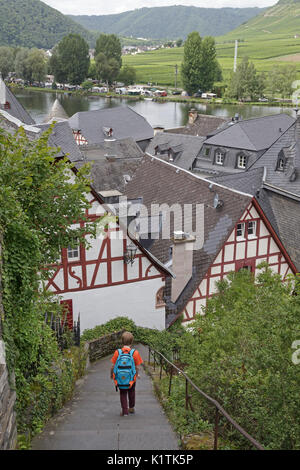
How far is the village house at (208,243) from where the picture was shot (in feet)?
70.3

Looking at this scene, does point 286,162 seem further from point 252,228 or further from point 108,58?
point 108,58

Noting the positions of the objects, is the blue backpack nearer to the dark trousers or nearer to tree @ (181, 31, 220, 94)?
the dark trousers

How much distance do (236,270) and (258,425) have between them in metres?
13.8

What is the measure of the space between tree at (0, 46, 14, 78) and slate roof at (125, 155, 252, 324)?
490 ft

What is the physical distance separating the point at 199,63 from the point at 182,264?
420 feet

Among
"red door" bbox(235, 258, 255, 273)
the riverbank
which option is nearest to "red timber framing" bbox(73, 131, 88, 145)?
"red door" bbox(235, 258, 255, 273)

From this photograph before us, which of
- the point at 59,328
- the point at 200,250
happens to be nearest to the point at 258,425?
the point at 59,328

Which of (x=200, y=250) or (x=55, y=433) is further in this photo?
(x=200, y=250)

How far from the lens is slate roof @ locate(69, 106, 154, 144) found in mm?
60656

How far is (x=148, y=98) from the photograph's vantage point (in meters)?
150

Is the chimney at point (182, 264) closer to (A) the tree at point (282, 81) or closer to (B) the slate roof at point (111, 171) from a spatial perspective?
(B) the slate roof at point (111, 171)

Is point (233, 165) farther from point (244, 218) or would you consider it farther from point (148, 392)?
point (148, 392)

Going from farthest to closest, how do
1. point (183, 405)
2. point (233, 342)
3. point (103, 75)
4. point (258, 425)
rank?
point (103, 75)
point (233, 342)
point (183, 405)
point (258, 425)

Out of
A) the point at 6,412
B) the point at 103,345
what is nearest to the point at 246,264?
the point at 103,345
